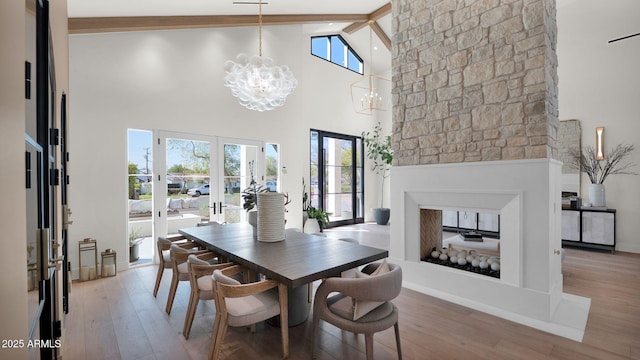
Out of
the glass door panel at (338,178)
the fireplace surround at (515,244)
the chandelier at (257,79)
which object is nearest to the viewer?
the fireplace surround at (515,244)

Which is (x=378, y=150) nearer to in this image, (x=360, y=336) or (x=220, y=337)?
(x=360, y=336)

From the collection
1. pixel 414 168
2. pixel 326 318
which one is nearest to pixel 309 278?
pixel 326 318

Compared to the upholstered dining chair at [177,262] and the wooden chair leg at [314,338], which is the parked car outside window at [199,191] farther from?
the wooden chair leg at [314,338]

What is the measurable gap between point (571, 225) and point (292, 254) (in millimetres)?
5931

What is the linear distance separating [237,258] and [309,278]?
0.75 metres

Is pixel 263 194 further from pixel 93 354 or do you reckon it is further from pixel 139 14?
pixel 139 14

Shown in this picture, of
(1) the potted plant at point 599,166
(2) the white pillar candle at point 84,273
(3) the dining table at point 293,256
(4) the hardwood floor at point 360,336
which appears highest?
(1) the potted plant at point 599,166

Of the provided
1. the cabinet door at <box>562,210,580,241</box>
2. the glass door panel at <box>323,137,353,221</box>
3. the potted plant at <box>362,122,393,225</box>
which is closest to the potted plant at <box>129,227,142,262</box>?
the glass door panel at <box>323,137,353,221</box>

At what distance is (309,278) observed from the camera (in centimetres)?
199

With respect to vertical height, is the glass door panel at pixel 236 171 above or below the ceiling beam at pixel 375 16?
below

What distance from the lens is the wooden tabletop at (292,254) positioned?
2.07 metres

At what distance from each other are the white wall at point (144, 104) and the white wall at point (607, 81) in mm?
5638

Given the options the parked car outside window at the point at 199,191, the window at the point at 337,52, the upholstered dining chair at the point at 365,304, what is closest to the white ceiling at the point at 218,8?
the window at the point at 337,52

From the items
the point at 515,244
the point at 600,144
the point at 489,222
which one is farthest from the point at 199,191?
the point at 600,144
